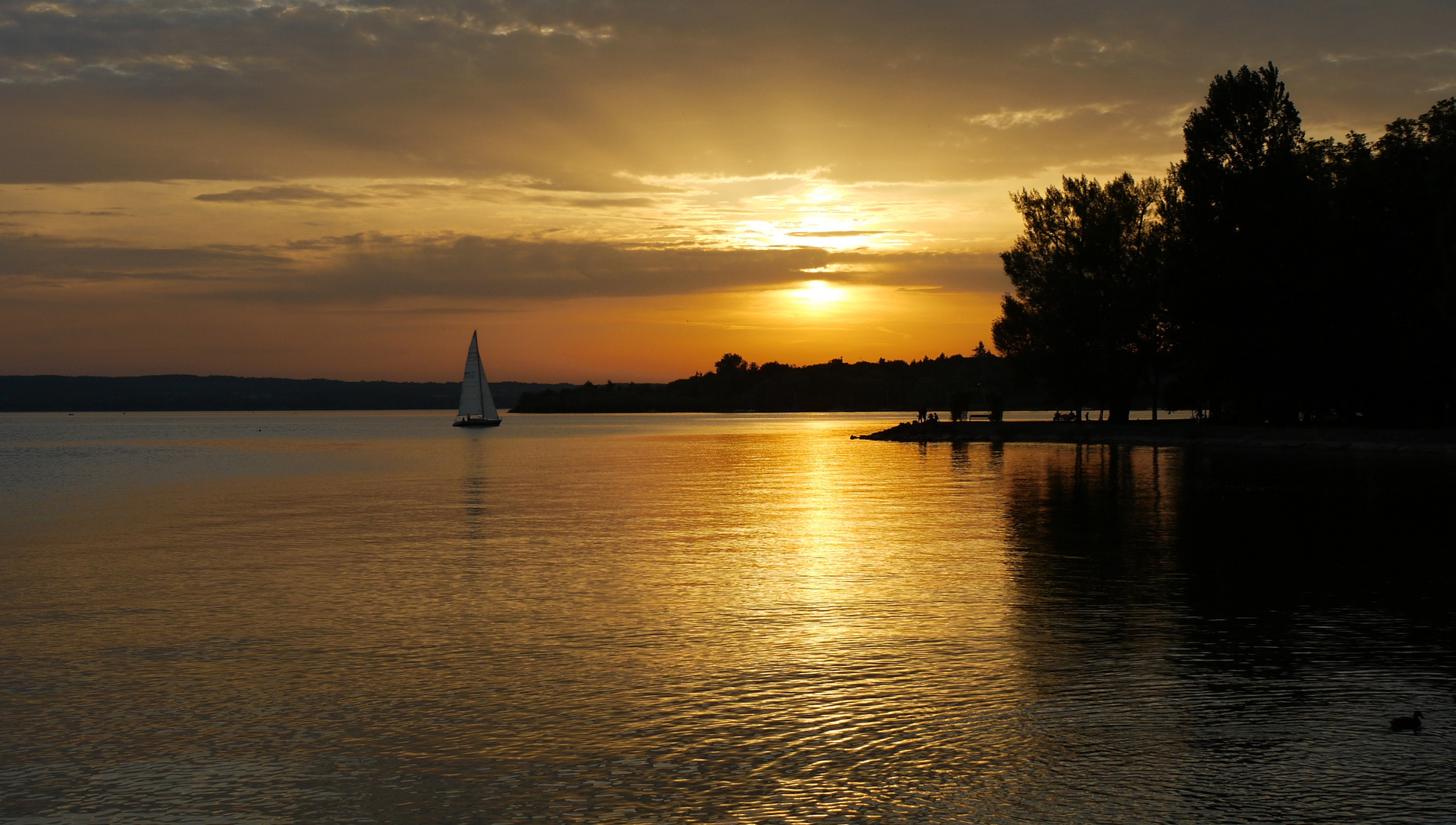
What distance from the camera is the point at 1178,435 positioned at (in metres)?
74.8

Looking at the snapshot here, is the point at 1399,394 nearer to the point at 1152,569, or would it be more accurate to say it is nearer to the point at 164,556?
the point at 1152,569

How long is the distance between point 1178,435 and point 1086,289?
12.5 meters

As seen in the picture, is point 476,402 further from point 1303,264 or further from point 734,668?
point 734,668

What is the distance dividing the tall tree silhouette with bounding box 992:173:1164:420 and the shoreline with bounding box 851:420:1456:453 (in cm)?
389

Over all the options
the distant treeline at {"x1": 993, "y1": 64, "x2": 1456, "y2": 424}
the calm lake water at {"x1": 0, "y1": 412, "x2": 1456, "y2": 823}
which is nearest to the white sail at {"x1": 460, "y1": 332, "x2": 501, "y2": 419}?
the distant treeline at {"x1": 993, "y1": 64, "x2": 1456, "y2": 424}

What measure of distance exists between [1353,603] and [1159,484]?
25234mm

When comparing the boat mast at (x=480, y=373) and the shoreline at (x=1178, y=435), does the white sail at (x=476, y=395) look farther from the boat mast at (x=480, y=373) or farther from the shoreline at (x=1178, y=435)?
the shoreline at (x=1178, y=435)

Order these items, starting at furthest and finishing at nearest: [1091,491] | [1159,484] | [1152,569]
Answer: [1159,484] < [1091,491] < [1152,569]

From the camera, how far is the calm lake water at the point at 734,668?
7957 millimetres

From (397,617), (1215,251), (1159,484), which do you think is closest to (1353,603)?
(397,617)

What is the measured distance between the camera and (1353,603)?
1540 centimetres

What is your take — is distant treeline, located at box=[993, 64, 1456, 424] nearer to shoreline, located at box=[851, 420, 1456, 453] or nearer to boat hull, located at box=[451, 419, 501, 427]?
shoreline, located at box=[851, 420, 1456, 453]

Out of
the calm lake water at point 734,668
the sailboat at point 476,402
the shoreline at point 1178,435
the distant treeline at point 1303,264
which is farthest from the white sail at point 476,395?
the calm lake water at point 734,668

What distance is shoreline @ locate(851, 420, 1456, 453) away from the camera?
198 ft
